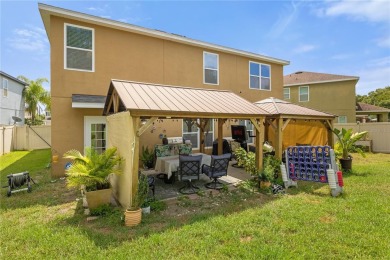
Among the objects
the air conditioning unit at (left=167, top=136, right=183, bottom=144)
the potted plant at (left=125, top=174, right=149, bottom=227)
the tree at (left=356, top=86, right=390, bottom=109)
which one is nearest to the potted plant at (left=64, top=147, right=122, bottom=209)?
the potted plant at (left=125, top=174, right=149, bottom=227)

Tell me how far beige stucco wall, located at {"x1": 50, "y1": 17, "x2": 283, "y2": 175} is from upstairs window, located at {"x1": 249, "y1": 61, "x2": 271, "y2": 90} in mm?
743

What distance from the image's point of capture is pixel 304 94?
23531mm

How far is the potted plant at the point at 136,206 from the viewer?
15.6ft

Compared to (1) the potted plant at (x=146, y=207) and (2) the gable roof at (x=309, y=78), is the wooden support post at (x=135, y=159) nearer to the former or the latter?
(1) the potted plant at (x=146, y=207)

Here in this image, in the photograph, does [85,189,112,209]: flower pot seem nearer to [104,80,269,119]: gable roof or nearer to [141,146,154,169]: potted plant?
[104,80,269,119]: gable roof

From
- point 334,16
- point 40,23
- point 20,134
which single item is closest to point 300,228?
point 334,16

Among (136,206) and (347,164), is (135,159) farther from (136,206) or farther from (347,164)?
(347,164)

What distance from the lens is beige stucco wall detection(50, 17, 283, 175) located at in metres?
9.03

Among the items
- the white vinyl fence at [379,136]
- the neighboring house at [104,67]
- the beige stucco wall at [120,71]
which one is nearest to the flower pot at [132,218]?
the neighboring house at [104,67]

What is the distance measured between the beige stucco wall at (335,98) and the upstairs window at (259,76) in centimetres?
1062

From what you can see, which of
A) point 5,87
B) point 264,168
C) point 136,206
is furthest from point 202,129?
point 5,87

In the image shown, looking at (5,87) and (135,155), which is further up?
(5,87)

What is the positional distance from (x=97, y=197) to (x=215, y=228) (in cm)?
322

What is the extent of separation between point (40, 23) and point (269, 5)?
33.9ft
